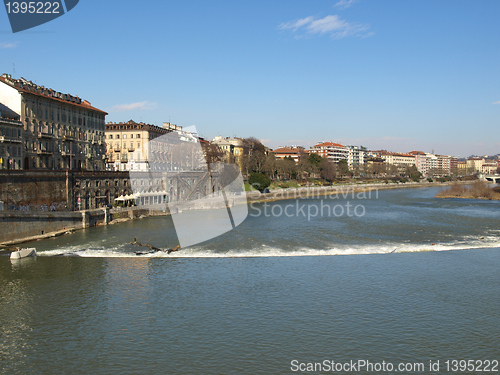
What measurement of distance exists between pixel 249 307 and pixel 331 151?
140884mm

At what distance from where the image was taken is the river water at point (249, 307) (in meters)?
13.4

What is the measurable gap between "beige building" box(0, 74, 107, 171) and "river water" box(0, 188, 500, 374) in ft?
55.5

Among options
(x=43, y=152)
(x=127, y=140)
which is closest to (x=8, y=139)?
(x=43, y=152)

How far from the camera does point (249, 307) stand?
1756cm

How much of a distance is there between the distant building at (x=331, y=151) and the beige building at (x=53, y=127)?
104168 millimetres

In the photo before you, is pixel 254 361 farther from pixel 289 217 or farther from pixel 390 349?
pixel 289 217

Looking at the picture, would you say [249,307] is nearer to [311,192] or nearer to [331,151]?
[311,192]

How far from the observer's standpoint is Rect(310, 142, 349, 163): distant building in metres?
153

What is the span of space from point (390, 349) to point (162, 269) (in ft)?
43.5

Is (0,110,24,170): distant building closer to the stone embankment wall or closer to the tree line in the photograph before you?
the stone embankment wall

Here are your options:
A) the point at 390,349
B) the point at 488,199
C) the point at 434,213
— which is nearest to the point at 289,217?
the point at 434,213

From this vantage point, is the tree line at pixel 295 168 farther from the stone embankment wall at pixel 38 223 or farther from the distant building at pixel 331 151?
the stone embankment wall at pixel 38 223

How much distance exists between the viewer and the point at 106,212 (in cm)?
3956

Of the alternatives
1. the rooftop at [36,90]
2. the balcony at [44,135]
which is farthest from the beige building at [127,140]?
the balcony at [44,135]
